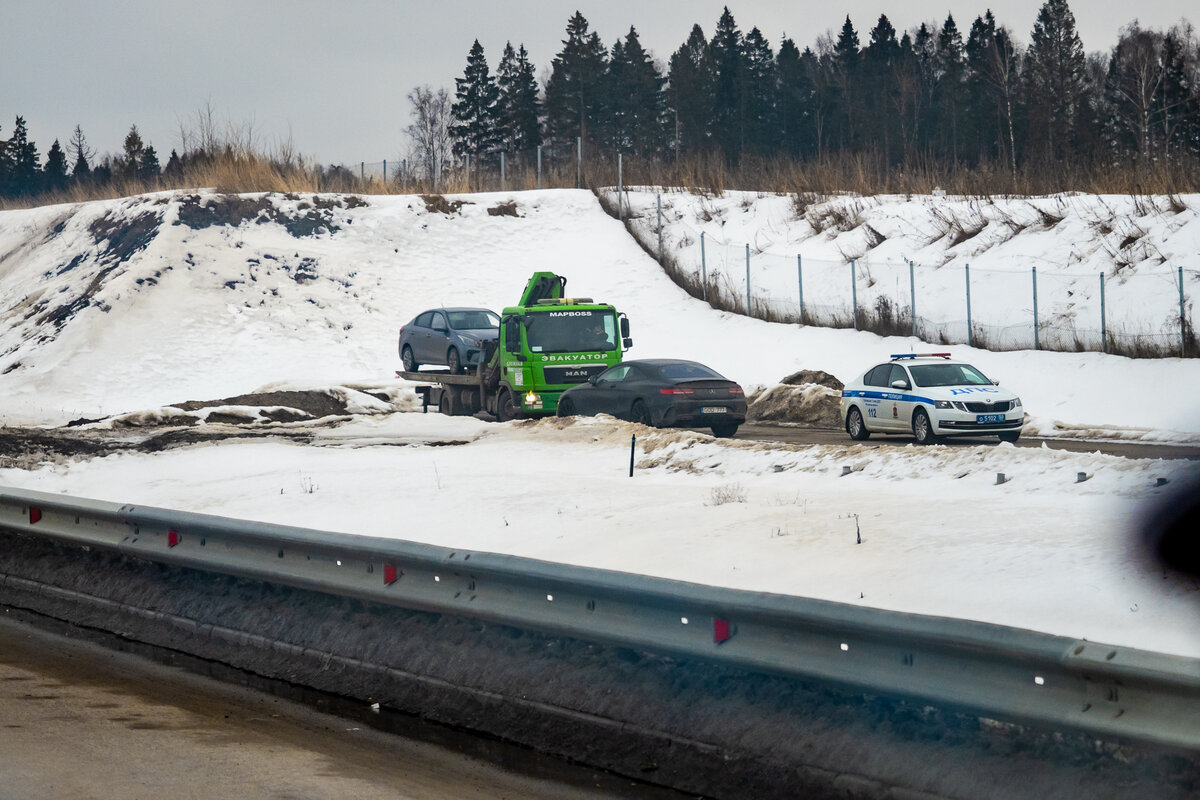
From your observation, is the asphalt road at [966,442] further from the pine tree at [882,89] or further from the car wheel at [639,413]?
the pine tree at [882,89]

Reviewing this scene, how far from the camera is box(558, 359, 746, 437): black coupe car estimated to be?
21891 mm

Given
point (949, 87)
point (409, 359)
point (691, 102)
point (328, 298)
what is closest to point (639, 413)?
point (409, 359)

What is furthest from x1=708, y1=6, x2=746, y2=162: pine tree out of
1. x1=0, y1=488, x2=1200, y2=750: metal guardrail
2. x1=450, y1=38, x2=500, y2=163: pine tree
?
x1=0, y1=488, x2=1200, y2=750: metal guardrail

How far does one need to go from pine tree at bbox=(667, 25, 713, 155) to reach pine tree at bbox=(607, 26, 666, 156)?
1.56m

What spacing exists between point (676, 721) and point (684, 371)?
16660mm

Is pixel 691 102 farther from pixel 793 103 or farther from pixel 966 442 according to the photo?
pixel 966 442

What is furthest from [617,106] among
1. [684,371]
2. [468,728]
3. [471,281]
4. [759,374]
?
[468,728]

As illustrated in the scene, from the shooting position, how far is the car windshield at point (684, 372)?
73.6 ft

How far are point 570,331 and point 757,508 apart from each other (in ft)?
45.5

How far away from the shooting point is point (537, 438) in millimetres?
18859

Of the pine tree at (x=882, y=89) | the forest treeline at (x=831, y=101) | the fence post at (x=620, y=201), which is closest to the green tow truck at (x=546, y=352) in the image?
the fence post at (x=620, y=201)

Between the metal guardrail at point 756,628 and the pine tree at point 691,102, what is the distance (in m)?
91.4

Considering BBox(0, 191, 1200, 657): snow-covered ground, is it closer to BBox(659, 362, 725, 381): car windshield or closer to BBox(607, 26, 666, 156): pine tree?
BBox(659, 362, 725, 381): car windshield

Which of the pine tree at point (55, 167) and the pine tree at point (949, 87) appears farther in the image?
the pine tree at point (55, 167)
